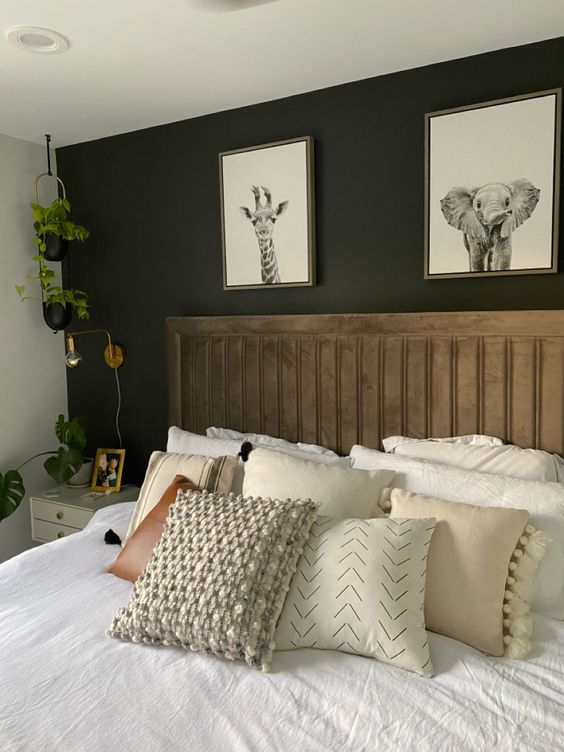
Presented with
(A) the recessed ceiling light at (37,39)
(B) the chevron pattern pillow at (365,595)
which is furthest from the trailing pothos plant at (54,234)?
(B) the chevron pattern pillow at (365,595)

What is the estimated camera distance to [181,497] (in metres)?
2.05

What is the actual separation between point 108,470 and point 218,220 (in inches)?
55.9

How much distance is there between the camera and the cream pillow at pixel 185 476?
2.29m

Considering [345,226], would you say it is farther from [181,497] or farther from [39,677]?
[39,677]

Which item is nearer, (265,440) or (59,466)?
(265,440)

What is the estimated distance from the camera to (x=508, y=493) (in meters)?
2.00

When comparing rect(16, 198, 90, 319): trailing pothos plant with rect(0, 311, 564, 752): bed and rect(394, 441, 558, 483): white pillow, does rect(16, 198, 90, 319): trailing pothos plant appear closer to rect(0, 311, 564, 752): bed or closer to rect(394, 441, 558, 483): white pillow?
rect(0, 311, 564, 752): bed

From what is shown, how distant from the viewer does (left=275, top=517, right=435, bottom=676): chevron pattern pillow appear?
1.63 meters

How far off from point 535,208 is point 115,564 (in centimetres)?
194

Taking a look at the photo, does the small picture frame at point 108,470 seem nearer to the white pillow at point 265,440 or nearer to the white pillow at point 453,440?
the white pillow at point 265,440

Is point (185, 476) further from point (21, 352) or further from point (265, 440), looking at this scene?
point (21, 352)

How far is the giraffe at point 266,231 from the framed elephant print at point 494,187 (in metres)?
0.71

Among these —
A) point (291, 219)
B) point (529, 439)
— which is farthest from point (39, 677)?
point (291, 219)

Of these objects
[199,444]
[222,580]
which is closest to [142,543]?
[222,580]
